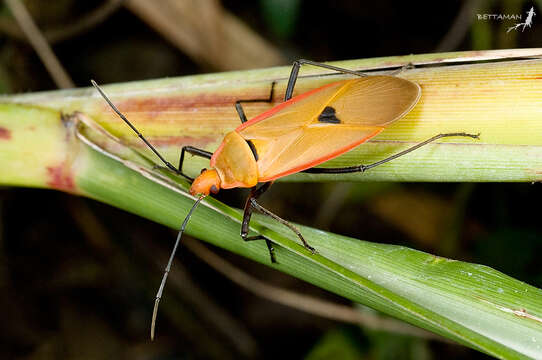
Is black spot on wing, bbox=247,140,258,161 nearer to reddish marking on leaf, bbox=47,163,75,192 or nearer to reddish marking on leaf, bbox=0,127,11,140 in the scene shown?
reddish marking on leaf, bbox=47,163,75,192

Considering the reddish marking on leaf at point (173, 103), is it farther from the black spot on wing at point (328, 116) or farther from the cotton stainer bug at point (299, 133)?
the black spot on wing at point (328, 116)

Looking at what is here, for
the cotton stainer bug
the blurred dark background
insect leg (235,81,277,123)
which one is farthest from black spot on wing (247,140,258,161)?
the blurred dark background

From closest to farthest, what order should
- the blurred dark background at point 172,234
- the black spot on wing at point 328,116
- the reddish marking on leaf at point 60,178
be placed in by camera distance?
the reddish marking on leaf at point 60,178 < the black spot on wing at point 328,116 < the blurred dark background at point 172,234

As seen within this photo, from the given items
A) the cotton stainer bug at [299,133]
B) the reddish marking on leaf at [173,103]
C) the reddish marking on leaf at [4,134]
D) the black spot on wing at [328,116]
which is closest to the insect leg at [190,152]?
the cotton stainer bug at [299,133]

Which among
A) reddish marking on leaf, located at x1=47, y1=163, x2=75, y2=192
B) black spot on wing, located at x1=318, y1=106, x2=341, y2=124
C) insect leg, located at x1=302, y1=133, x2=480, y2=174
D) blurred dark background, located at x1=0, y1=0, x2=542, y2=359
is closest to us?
insect leg, located at x1=302, y1=133, x2=480, y2=174

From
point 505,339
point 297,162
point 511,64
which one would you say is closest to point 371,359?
point 297,162

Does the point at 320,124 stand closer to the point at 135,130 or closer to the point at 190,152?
the point at 190,152
